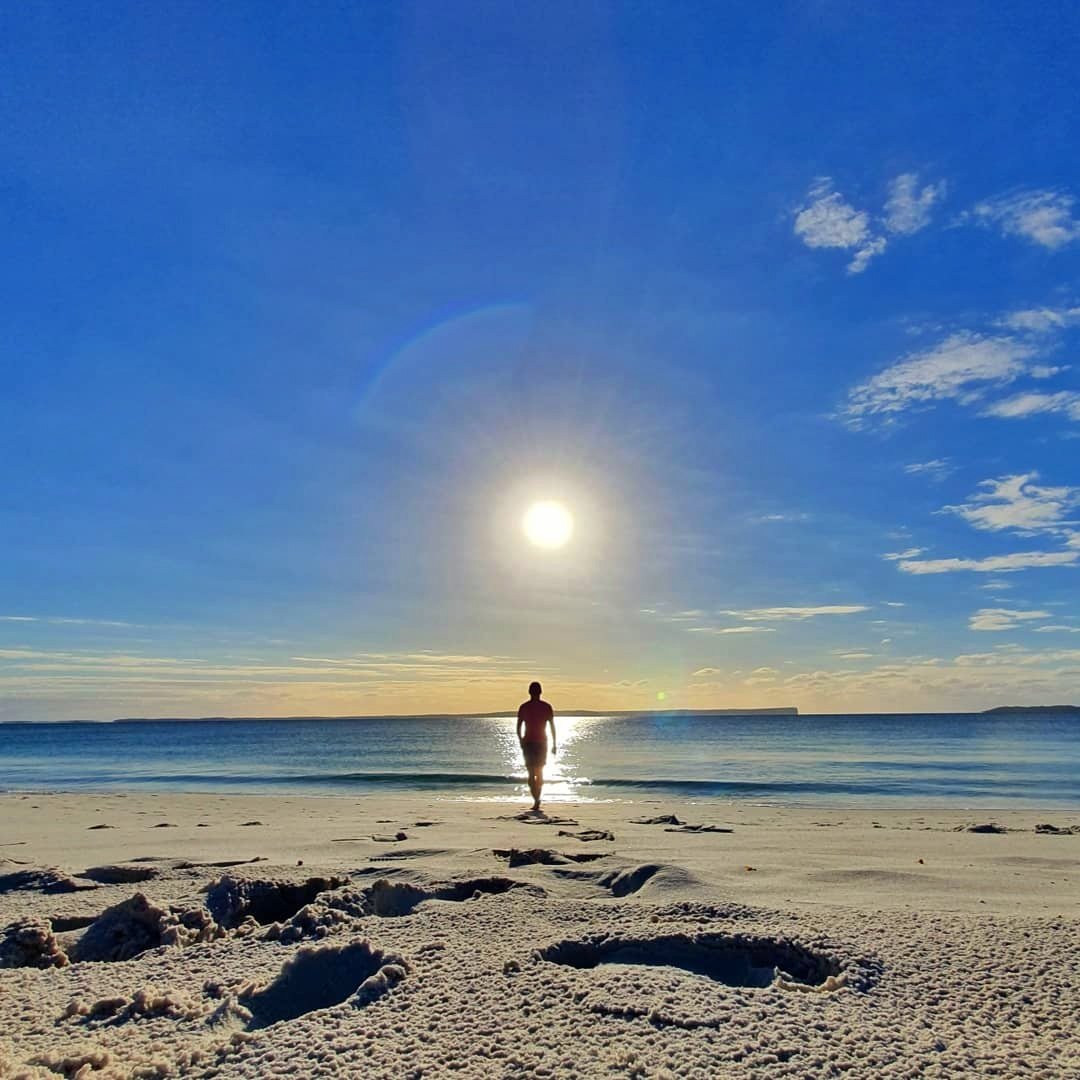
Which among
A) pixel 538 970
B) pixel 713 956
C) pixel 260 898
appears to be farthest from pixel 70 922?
pixel 713 956

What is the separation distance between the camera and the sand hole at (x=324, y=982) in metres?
2.52

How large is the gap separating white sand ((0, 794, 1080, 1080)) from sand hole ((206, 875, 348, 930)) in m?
0.01

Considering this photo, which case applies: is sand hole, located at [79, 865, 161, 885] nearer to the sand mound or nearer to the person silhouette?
the sand mound

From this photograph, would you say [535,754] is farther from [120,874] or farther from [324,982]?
[324,982]

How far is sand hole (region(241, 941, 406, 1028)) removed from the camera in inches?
99.3

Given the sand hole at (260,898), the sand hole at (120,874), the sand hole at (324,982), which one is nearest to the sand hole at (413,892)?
the sand hole at (260,898)

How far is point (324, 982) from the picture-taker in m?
2.67

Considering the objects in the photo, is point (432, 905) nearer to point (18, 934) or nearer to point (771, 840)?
point (18, 934)

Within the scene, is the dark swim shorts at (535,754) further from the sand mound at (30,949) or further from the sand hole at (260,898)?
the sand mound at (30,949)

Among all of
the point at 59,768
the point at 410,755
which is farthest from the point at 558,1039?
the point at 410,755

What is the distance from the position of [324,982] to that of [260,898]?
56.8 inches

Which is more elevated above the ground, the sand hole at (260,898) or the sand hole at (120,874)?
the sand hole at (260,898)

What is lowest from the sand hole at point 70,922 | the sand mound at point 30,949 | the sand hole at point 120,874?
the sand hole at point 120,874

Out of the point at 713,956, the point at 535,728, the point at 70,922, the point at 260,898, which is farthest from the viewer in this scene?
the point at 535,728
